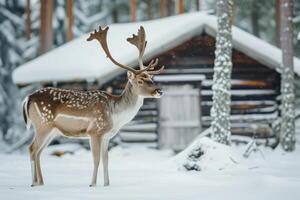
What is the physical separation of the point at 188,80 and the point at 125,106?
8142mm

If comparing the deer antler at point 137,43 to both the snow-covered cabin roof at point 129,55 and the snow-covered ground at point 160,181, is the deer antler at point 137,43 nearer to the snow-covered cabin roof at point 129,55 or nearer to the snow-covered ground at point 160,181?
the snow-covered ground at point 160,181

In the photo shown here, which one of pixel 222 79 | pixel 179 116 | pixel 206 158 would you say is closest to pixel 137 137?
pixel 179 116

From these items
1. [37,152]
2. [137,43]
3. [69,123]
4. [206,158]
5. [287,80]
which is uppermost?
[137,43]

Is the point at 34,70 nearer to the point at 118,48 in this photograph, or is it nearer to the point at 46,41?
the point at 118,48

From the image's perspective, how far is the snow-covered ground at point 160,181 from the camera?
7035 mm

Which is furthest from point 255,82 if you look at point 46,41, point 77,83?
point 46,41

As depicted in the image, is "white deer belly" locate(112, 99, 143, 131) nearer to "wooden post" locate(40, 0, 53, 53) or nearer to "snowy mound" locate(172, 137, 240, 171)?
"snowy mound" locate(172, 137, 240, 171)

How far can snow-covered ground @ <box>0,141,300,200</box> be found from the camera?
704cm

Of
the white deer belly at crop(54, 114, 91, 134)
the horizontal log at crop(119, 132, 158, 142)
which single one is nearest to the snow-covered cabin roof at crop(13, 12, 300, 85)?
the horizontal log at crop(119, 132, 158, 142)

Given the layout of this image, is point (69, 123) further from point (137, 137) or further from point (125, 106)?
point (137, 137)

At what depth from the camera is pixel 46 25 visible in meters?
21.9

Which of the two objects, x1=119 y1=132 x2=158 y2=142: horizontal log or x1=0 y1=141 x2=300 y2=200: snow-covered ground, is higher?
x1=119 y1=132 x2=158 y2=142: horizontal log

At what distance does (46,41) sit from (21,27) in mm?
6822

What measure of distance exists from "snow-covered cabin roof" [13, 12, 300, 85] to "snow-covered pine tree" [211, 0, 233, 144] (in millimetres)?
3780
